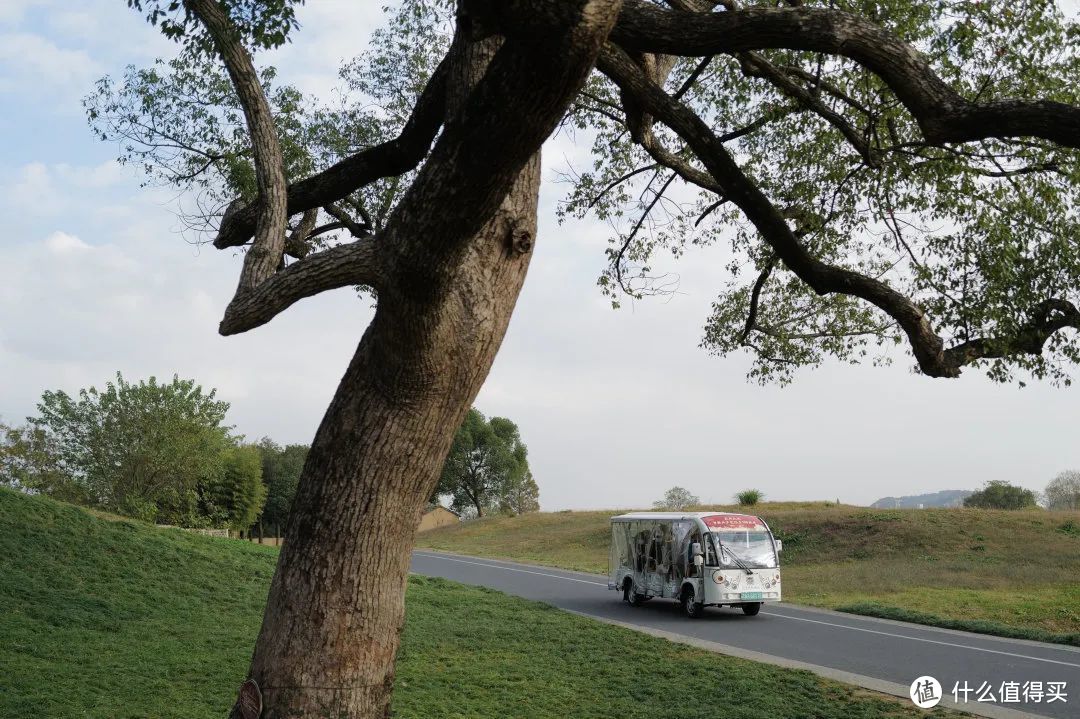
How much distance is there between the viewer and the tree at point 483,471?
82875 millimetres

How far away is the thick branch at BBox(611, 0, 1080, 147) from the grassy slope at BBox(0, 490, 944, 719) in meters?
5.81

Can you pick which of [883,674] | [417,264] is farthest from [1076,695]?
[417,264]

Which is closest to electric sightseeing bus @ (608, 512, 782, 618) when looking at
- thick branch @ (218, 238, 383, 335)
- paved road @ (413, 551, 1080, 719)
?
paved road @ (413, 551, 1080, 719)

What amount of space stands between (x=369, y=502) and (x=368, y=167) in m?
3.49

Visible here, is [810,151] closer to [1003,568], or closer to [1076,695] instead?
[1076,695]

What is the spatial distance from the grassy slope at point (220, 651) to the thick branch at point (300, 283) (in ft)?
14.8

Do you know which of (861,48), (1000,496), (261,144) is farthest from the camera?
(1000,496)

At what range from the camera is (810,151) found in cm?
1226

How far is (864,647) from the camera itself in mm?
15570

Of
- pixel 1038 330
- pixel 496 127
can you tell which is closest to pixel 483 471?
pixel 1038 330

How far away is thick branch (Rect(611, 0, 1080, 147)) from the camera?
566 centimetres

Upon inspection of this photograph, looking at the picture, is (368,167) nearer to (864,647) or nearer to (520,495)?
(864,647)

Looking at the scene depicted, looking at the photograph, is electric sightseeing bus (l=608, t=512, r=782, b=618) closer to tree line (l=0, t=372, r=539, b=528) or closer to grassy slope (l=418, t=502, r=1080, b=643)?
grassy slope (l=418, t=502, r=1080, b=643)

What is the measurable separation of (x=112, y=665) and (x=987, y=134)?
1009cm
